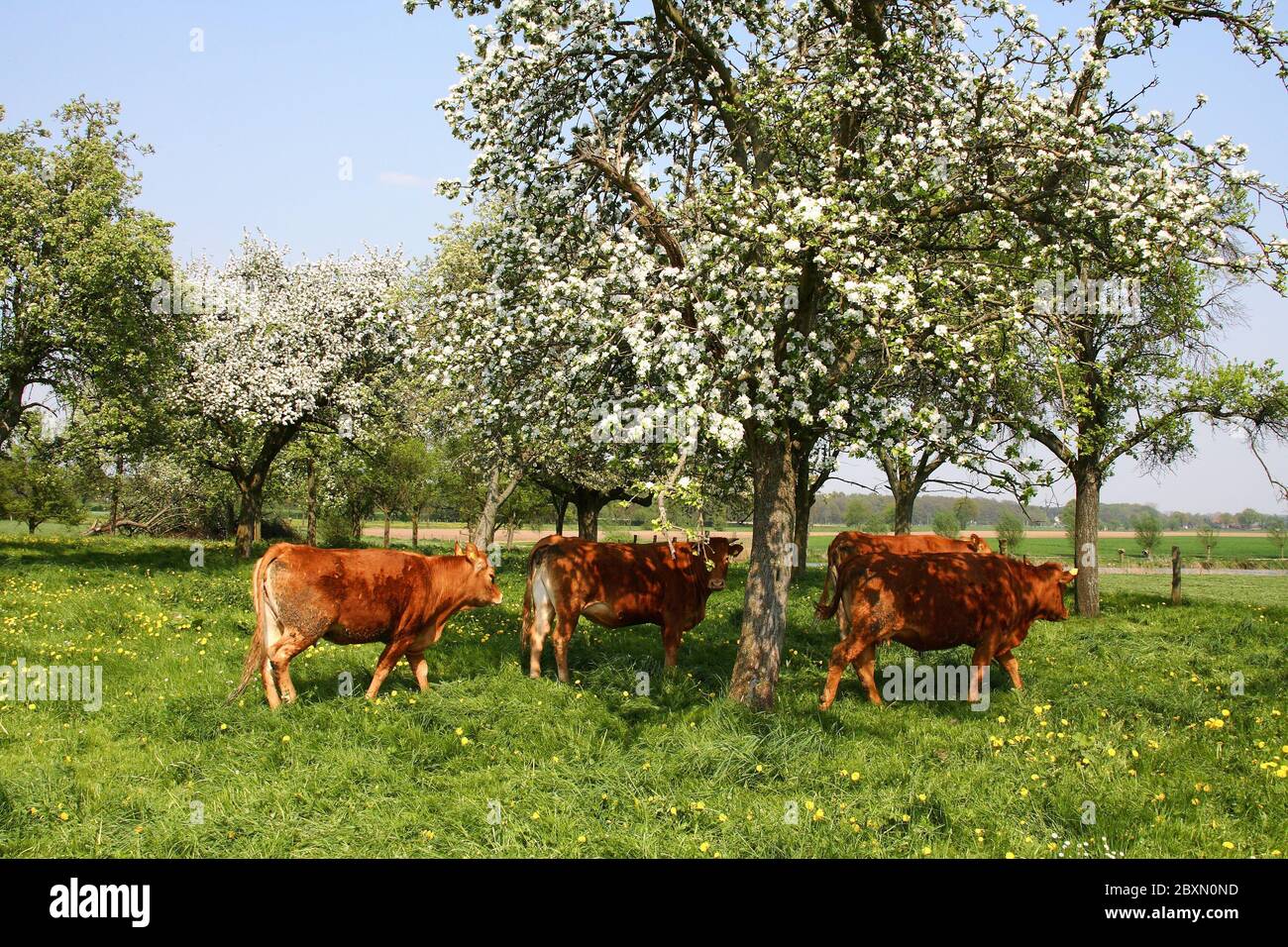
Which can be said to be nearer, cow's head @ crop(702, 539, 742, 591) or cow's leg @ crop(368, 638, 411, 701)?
cow's leg @ crop(368, 638, 411, 701)

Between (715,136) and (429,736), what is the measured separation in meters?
9.84

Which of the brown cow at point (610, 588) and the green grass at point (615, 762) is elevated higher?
the brown cow at point (610, 588)

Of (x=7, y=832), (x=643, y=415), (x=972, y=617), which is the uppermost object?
(x=643, y=415)

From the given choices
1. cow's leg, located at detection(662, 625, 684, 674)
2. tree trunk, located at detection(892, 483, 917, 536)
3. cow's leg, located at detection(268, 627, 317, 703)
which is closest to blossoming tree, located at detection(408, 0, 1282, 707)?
cow's leg, located at detection(662, 625, 684, 674)

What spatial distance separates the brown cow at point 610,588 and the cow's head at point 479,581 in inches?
22.3

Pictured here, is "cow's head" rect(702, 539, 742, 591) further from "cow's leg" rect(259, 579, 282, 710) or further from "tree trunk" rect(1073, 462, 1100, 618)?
"tree trunk" rect(1073, 462, 1100, 618)

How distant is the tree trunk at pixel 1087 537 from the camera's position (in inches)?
862

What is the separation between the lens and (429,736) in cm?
934

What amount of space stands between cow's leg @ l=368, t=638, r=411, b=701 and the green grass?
33 cm

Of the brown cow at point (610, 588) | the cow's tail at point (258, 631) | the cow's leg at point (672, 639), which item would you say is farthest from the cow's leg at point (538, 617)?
the cow's tail at point (258, 631)

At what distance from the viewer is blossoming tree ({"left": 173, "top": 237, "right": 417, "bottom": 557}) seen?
88.2 feet

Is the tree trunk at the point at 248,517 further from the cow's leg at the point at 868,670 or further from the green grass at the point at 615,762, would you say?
the cow's leg at the point at 868,670
